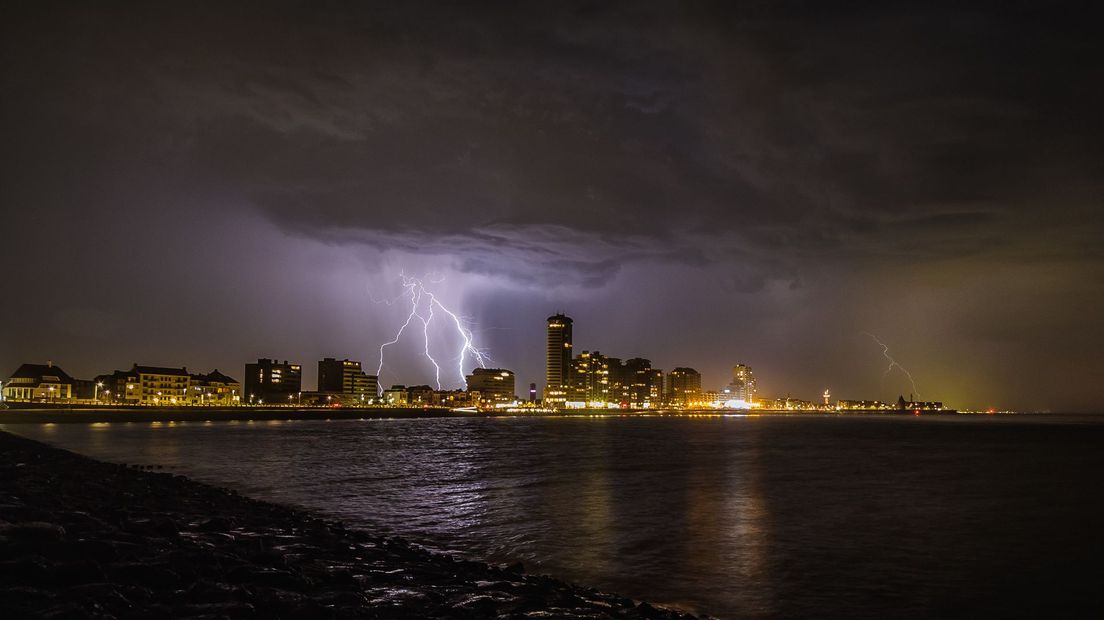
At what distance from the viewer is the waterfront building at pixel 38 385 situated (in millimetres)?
181000

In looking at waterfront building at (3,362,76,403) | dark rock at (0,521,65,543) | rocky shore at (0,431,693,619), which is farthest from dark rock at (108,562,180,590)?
waterfront building at (3,362,76,403)

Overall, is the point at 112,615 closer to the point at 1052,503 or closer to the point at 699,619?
the point at 699,619

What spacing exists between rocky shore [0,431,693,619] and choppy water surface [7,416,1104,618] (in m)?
2.95

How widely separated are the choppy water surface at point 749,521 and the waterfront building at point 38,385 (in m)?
172

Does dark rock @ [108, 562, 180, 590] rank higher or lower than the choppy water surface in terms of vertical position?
higher

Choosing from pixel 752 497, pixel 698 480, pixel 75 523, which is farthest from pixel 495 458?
pixel 75 523

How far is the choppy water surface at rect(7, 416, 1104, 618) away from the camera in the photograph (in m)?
14.1

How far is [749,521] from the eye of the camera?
73.9 ft

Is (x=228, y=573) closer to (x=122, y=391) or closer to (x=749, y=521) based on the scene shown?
(x=749, y=521)

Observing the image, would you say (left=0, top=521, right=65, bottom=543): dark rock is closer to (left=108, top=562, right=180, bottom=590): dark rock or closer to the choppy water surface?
(left=108, top=562, right=180, bottom=590): dark rock

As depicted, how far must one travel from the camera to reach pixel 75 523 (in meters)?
13.1

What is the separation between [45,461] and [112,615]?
95.2ft

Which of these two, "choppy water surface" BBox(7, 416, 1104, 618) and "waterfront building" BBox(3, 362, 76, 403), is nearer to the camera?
"choppy water surface" BBox(7, 416, 1104, 618)

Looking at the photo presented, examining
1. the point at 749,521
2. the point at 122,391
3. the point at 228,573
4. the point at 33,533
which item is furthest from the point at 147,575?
the point at 122,391
